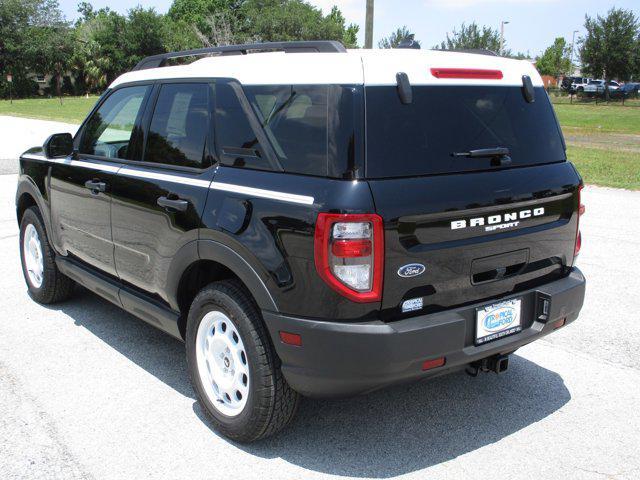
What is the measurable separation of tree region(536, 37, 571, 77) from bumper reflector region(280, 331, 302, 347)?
78293 mm

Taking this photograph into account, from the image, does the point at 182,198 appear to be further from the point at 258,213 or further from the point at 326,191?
the point at 326,191

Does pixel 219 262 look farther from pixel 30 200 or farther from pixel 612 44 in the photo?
pixel 612 44

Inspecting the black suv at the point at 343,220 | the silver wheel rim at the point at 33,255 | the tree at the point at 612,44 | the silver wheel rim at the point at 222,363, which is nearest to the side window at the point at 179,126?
the black suv at the point at 343,220

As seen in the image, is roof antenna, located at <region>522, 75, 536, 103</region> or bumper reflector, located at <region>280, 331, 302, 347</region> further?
roof antenna, located at <region>522, 75, 536, 103</region>

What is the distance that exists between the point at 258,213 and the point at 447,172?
2.91 ft

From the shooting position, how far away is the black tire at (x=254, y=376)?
3.07 metres

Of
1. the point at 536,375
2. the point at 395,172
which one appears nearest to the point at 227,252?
the point at 395,172

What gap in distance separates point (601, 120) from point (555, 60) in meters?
47.6

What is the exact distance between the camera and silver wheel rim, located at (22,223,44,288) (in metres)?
5.44

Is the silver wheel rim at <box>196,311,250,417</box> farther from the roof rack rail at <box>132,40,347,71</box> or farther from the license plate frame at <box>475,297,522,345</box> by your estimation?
the roof rack rail at <box>132,40,347,71</box>

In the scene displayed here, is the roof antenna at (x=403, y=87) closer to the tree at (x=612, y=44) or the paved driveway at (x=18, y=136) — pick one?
the paved driveway at (x=18, y=136)

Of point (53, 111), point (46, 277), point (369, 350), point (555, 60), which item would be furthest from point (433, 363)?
point (555, 60)

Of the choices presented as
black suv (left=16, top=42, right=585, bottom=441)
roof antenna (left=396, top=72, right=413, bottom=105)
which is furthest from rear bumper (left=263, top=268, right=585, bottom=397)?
roof antenna (left=396, top=72, right=413, bottom=105)

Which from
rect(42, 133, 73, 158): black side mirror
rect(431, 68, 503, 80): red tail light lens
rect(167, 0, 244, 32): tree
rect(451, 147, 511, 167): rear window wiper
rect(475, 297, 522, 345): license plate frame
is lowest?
rect(475, 297, 522, 345): license plate frame
